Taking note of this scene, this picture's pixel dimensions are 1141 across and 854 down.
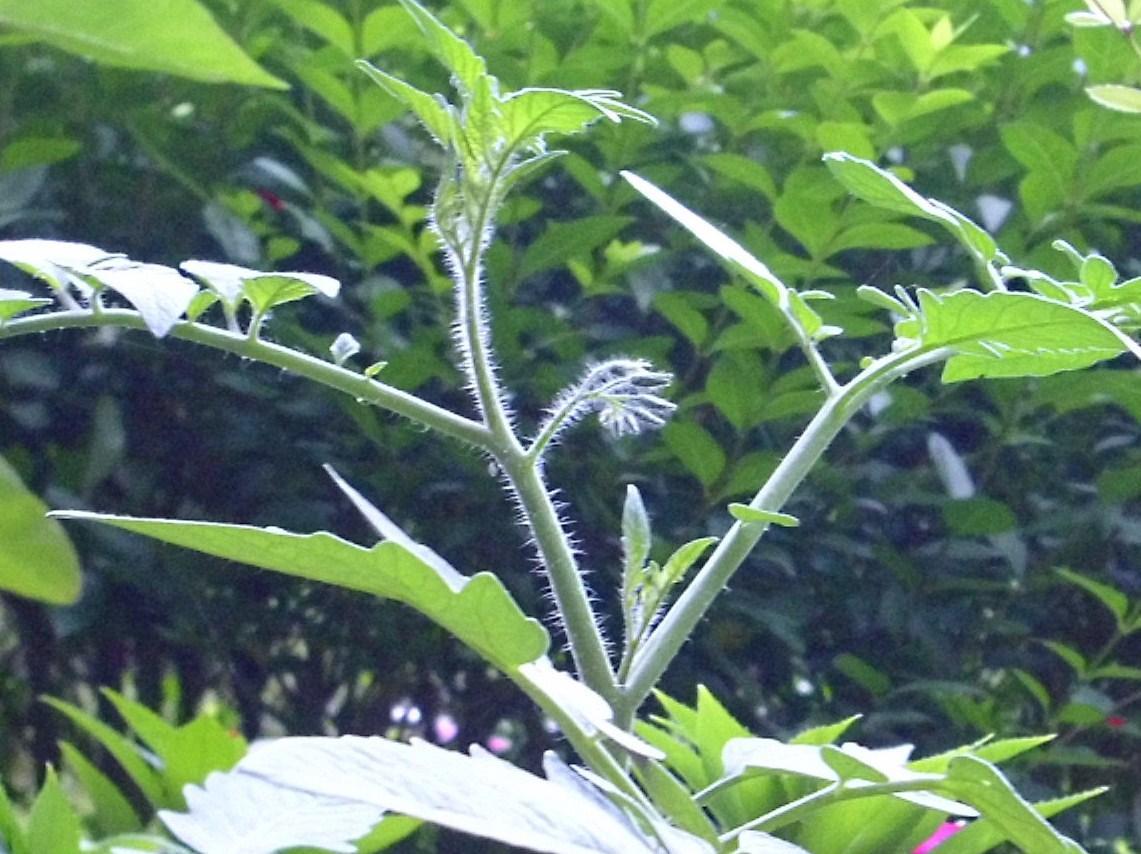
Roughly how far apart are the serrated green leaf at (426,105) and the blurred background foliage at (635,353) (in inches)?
23.8

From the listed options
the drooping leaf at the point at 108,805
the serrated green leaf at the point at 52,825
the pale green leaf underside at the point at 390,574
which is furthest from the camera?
the drooping leaf at the point at 108,805

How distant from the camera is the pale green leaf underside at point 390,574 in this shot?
32 cm

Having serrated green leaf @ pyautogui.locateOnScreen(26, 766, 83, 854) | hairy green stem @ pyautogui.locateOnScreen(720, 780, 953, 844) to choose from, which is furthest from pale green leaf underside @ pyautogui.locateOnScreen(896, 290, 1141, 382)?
serrated green leaf @ pyautogui.locateOnScreen(26, 766, 83, 854)

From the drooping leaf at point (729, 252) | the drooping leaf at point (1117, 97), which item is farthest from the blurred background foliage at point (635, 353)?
the drooping leaf at point (729, 252)

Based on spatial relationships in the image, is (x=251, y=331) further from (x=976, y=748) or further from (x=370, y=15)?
(x=370, y=15)

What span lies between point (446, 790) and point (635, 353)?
2.59 ft

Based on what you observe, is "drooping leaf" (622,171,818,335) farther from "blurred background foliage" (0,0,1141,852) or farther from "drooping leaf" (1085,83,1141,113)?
"blurred background foliage" (0,0,1141,852)

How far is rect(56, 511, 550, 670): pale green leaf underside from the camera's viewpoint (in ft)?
1.05

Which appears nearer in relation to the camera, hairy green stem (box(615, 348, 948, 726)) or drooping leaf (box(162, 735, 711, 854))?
drooping leaf (box(162, 735, 711, 854))

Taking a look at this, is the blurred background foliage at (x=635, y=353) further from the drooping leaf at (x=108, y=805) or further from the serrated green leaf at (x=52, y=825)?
the serrated green leaf at (x=52, y=825)

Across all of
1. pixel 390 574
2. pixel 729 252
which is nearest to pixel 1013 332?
pixel 729 252

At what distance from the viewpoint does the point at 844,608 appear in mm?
1121

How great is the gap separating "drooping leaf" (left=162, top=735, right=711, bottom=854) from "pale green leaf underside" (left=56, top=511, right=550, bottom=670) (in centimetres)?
4

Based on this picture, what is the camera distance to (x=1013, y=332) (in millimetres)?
382
